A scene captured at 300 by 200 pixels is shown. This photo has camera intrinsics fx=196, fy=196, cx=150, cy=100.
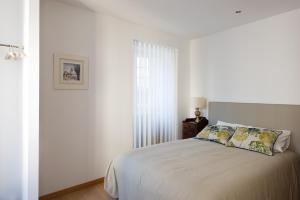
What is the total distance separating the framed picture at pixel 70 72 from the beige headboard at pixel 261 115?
91.4 inches

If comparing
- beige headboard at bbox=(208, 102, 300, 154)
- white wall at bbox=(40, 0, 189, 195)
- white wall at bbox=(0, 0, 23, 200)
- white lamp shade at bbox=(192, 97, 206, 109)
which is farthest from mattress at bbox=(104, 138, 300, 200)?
white lamp shade at bbox=(192, 97, 206, 109)

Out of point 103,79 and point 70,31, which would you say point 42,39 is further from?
point 103,79

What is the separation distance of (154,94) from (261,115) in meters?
1.77

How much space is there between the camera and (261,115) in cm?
300

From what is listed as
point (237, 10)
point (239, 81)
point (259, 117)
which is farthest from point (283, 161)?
point (237, 10)

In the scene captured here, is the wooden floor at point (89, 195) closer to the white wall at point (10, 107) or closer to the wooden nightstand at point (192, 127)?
the white wall at point (10, 107)

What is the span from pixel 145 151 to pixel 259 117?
74.2 inches

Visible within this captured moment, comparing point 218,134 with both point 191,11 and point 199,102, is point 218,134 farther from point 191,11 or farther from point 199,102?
point 191,11

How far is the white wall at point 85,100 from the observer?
8.36 feet

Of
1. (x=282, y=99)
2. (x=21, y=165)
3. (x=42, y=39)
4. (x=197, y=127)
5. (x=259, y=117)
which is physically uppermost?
(x=42, y=39)

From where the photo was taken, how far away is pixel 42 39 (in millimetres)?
2486

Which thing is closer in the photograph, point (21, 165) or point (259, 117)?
point (21, 165)

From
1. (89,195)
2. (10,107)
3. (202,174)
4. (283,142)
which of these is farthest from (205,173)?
(10,107)

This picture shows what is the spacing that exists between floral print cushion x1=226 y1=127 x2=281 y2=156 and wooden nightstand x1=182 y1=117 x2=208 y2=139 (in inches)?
35.2
